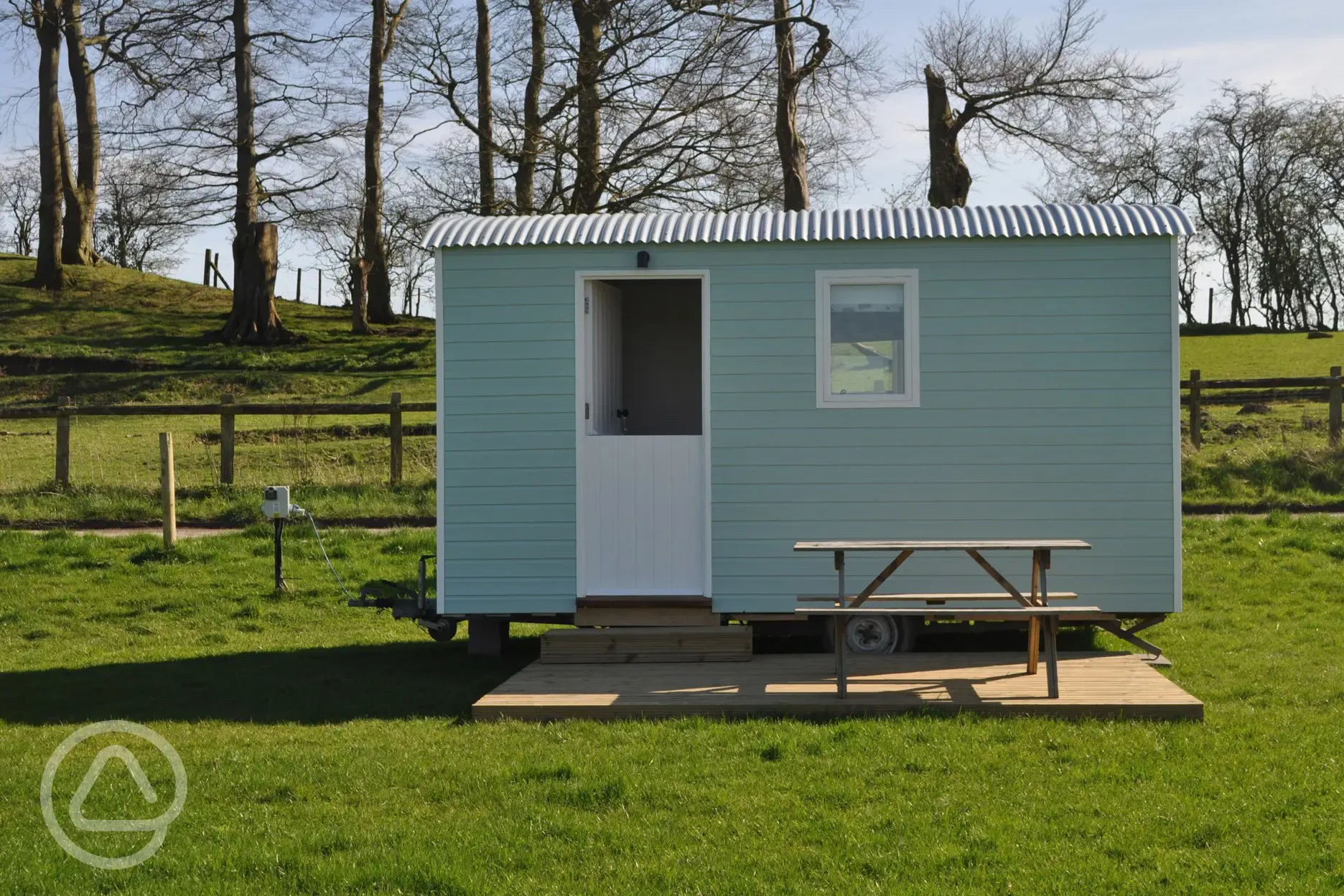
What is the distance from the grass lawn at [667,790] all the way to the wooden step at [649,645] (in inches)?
22.0

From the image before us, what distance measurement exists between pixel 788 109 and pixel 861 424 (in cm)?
980

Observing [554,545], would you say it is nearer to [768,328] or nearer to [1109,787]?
[768,328]

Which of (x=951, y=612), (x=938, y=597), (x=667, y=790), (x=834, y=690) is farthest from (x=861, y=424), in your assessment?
(x=667, y=790)

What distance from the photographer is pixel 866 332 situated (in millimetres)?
8852

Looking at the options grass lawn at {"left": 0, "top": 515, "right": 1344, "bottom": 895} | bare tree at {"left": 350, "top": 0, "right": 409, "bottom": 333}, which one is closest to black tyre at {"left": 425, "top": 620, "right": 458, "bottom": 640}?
grass lawn at {"left": 0, "top": 515, "right": 1344, "bottom": 895}

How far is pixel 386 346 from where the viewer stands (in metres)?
28.5

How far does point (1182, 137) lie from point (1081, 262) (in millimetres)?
34072

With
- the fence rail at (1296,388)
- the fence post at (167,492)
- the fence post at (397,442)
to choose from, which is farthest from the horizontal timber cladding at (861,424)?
the fence rail at (1296,388)

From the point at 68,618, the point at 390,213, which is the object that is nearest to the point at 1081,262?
the point at 68,618

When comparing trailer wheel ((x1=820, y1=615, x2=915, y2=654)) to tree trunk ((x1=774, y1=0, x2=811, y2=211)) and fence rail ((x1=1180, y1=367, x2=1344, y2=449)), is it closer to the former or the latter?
fence rail ((x1=1180, y1=367, x2=1344, y2=449))

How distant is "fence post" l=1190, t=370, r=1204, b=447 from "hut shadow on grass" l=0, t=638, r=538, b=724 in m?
9.83

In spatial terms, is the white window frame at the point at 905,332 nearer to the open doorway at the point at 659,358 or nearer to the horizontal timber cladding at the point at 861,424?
the horizontal timber cladding at the point at 861,424

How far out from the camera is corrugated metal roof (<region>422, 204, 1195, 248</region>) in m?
8.70

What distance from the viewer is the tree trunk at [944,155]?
20.1 m
